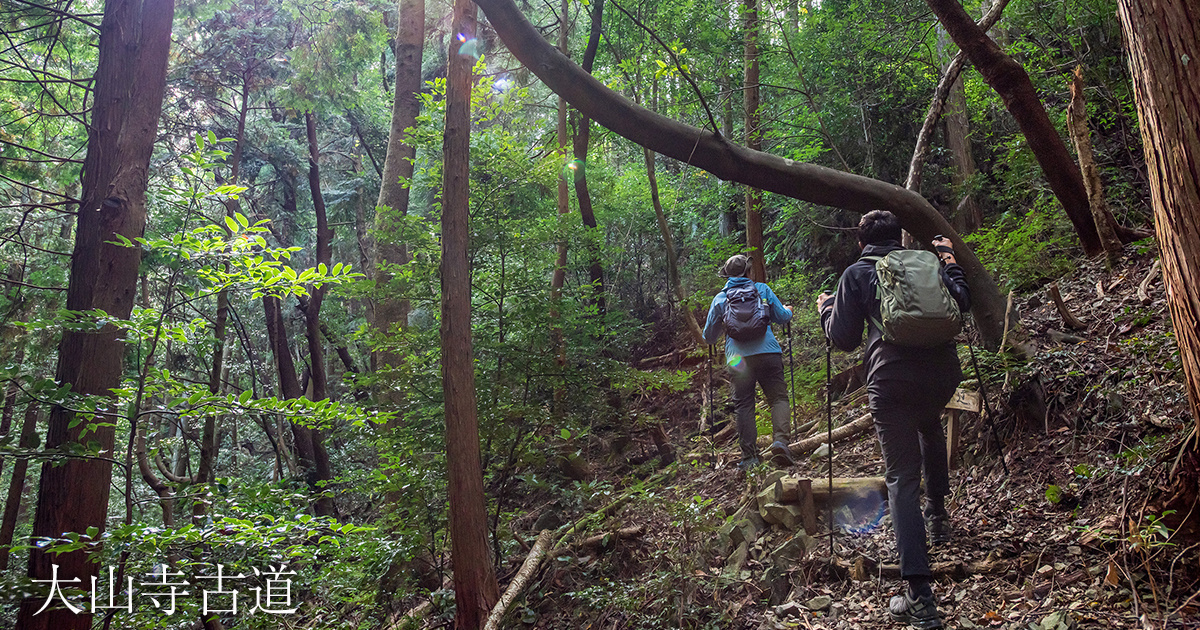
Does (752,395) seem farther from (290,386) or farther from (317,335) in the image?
(290,386)

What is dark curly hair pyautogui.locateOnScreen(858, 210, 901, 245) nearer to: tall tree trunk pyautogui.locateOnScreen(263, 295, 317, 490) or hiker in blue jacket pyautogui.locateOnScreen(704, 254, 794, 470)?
hiker in blue jacket pyautogui.locateOnScreen(704, 254, 794, 470)

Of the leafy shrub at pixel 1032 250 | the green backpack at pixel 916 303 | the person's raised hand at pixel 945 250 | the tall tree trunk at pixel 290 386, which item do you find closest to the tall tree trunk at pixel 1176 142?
the green backpack at pixel 916 303

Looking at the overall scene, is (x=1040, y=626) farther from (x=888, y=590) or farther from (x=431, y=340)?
(x=431, y=340)

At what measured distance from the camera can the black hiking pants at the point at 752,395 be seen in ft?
19.8

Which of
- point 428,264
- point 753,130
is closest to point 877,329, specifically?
point 428,264

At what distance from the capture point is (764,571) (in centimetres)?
469

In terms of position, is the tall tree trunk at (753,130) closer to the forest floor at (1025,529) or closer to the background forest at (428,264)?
the background forest at (428,264)

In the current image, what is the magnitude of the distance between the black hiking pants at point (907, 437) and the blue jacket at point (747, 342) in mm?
2244

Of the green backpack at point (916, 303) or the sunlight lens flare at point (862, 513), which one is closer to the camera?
the green backpack at point (916, 303)

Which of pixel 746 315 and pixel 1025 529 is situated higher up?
pixel 746 315

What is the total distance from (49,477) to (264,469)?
13859 mm

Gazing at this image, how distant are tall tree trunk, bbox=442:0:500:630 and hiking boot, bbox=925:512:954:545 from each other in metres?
3.40

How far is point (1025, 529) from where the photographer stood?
12.9ft

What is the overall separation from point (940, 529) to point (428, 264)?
5029mm
